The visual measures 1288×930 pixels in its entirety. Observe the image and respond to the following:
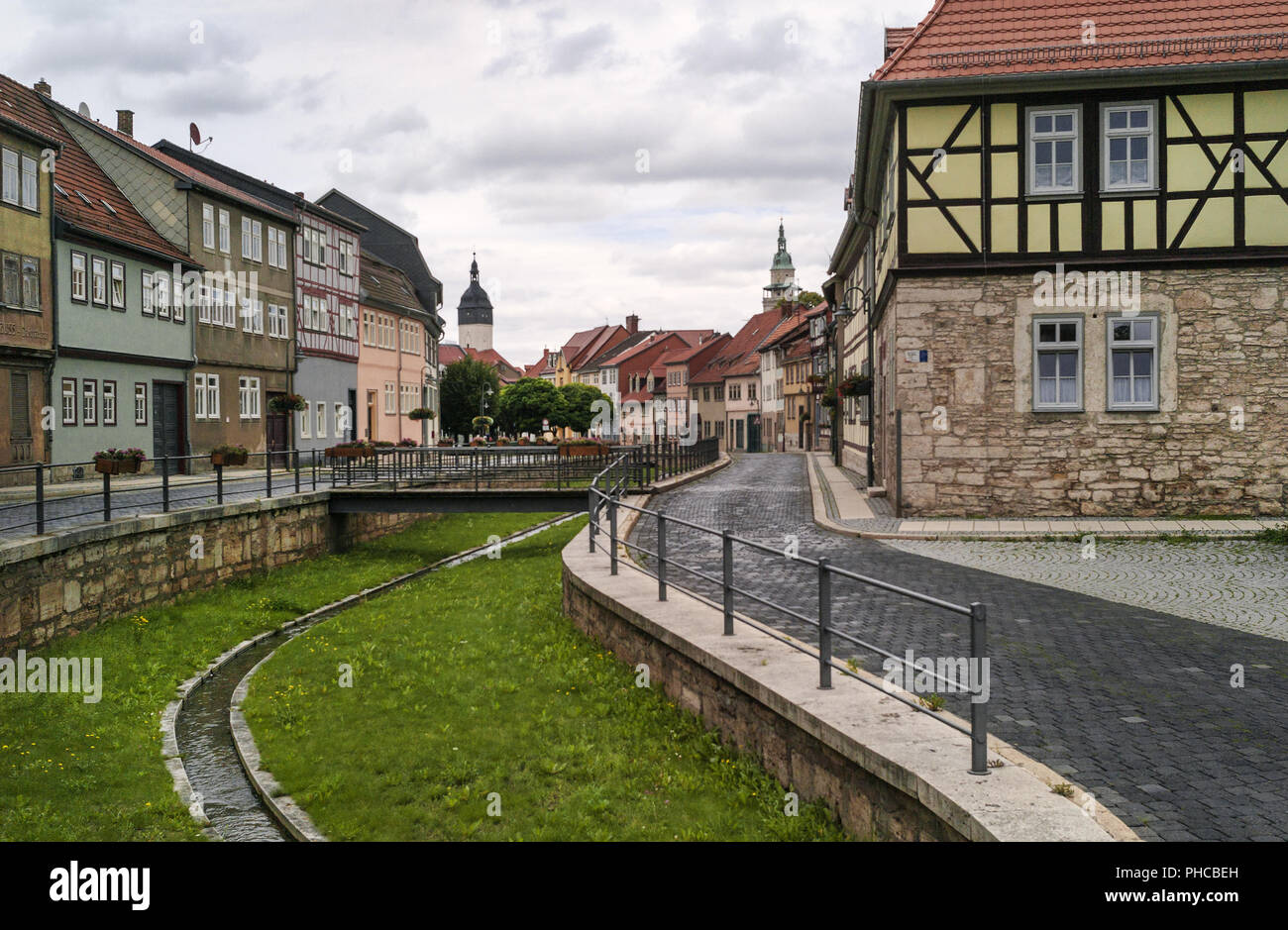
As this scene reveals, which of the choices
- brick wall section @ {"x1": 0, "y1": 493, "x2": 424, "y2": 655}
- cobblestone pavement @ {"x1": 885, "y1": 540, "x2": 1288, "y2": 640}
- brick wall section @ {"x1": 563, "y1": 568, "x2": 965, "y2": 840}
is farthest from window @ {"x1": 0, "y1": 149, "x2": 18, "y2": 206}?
brick wall section @ {"x1": 563, "y1": 568, "x2": 965, "y2": 840}

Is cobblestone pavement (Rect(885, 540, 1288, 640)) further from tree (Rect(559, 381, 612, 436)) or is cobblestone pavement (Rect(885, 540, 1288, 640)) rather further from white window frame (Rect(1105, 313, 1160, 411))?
tree (Rect(559, 381, 612, 436))

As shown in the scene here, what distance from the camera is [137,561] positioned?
56.3 ft

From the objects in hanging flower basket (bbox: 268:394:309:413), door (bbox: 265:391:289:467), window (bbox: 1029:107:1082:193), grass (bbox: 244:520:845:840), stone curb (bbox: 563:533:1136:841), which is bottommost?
grass (bbox: 244:520:845:840)

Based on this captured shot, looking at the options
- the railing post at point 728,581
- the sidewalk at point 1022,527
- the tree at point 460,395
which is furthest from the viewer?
the tree at point 460,395

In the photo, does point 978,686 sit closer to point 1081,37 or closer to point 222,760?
point 222,760

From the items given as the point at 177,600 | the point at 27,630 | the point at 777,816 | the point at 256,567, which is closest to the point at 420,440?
the point at 256,567

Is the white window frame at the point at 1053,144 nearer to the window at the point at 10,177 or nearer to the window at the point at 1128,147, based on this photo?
the window at the point at 1128,147

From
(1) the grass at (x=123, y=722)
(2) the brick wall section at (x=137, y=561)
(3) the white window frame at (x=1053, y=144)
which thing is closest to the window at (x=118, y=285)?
(2) the brick wall section at (x=137, y=561)

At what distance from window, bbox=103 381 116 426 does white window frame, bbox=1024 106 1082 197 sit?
22832mm

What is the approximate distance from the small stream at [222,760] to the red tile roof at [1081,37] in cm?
1379

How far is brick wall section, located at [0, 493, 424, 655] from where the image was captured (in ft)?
45.4

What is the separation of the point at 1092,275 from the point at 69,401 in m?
23.1

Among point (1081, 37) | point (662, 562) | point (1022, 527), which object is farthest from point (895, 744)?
point (1081, 37)

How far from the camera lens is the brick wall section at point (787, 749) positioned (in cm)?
552
